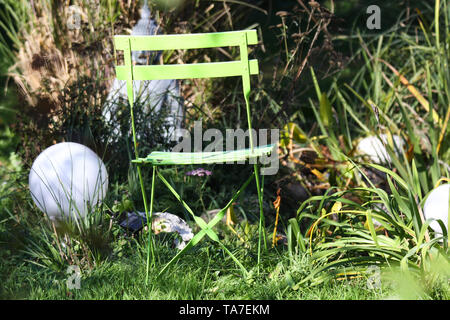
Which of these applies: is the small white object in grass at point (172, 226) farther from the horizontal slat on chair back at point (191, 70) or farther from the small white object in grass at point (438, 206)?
the small white object in grass at point (438, 206)

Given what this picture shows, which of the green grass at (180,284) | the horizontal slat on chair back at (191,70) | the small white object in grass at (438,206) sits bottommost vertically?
the green grass at (180,284)

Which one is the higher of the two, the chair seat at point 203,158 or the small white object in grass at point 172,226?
the chair seat at point 203,158

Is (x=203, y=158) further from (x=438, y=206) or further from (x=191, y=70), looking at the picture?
(x=438, y=206)

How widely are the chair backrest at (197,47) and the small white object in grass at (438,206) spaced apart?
0.97 m

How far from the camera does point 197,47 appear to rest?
2.48 m

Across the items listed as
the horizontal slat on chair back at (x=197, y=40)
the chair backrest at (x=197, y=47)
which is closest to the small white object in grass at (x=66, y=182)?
the chair backrest at (x=197, y=47)

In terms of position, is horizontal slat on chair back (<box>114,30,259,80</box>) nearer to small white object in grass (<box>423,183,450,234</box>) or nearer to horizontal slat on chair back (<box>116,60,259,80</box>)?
horizontal slat on chair back (<box>116,60,259,80</box>)

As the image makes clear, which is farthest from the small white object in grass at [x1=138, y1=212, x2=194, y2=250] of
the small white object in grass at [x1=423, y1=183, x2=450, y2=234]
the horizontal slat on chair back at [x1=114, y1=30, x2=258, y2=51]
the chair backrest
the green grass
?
the small white object in grass at [x1=423, y1=183, x2=450, y2=234]

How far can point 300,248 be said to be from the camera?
2832mm

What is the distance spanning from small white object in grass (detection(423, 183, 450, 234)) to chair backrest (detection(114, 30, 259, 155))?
97 cm

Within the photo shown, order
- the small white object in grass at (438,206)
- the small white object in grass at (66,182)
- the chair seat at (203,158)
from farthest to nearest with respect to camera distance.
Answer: the small white object in grass at (66,182) < the small white object in grass at (438,206) < the chair seat at (203,158)

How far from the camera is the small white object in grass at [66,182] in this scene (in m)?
3.01

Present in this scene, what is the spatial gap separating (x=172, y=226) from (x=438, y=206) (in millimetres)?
1393

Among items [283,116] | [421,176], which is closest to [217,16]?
[283,116]
